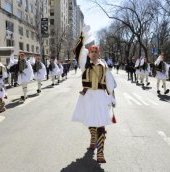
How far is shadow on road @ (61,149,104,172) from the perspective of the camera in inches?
261

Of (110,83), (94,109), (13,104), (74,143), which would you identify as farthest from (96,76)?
(13,104)

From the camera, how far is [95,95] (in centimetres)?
733

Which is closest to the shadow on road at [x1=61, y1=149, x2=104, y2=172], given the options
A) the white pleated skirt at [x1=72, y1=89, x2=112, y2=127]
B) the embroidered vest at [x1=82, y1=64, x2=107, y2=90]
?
the white pleated skirt at [x1=72, y1=89, x2=112, y2=127]

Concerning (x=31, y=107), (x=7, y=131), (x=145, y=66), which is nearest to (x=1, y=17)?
(x=145, y=66)

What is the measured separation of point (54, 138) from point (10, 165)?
2.34 m

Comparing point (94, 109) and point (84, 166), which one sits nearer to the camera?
point (84, 166)

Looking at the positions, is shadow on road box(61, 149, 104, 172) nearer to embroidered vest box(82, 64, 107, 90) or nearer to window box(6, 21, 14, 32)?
embroidered vest box(82, 64, 107, 90)

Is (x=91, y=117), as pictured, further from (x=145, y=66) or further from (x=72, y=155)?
(x=145, y=66)

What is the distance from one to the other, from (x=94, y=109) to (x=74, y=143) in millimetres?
1656

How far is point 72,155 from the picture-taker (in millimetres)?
7605

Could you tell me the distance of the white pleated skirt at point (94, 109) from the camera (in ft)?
23.5

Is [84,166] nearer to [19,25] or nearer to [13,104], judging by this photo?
[13,104]

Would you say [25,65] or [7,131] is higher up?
[25,65]

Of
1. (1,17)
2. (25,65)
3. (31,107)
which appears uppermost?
(1,17)
